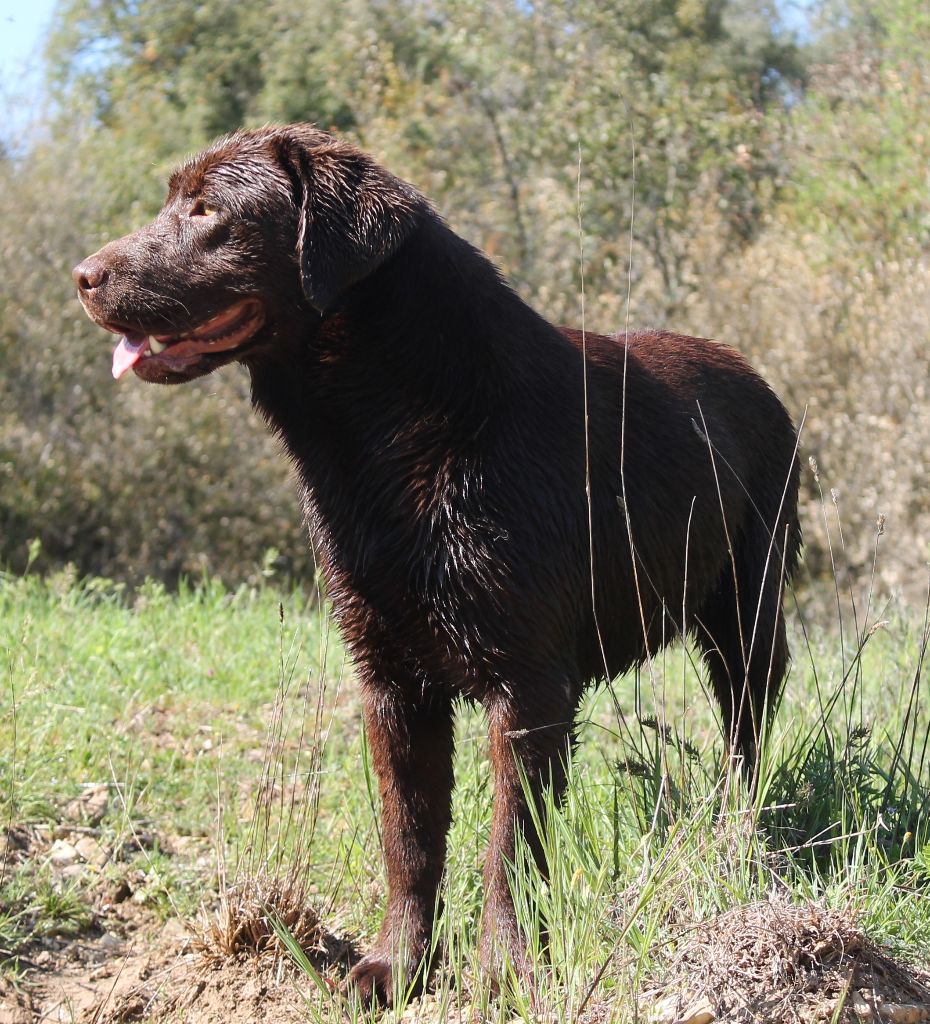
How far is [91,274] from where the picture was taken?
3615 mm

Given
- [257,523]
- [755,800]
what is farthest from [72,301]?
[755,800]

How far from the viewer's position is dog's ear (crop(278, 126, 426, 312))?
3418 millimetres

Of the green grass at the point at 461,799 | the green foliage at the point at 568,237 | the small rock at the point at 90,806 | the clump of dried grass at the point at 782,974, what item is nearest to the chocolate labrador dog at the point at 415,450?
the green grass at the point at 461,799

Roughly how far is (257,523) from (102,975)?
905cm

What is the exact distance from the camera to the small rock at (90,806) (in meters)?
4.84

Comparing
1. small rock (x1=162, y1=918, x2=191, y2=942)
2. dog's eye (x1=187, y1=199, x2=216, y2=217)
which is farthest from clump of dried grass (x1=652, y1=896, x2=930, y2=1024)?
dog's eye (x1=187, y1=199, x2=216, y2=217)

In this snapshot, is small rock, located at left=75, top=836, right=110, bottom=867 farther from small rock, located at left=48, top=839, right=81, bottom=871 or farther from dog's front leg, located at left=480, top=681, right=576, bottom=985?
dog's front leg, located at left=480, top=681, right=576, bottom=985

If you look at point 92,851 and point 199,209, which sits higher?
point 199,209

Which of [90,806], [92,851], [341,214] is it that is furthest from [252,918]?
[341,214]

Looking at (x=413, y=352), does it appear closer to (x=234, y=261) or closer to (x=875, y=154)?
(x=234, y=261)

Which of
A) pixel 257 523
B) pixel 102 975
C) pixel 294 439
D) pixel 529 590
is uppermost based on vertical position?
pixel 294 439

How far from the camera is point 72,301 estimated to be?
39.7 ft

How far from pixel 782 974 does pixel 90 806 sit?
9.29 ft

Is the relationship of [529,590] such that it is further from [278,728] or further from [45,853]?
[45,853]
